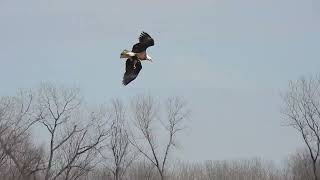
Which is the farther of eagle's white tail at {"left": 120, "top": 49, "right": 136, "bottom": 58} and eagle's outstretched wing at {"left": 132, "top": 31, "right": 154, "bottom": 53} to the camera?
eagle's outstretched wing at {"left": 132, "top": 31, "right": 154, "bottom": 53}

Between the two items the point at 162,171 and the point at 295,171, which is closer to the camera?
the point at 162,171

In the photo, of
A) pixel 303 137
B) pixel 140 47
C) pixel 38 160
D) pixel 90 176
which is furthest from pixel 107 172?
pixel 140 47

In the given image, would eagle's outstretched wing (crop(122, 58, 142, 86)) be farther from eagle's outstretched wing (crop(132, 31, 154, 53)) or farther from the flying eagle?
eagle's outstretched wing (crop(132, 31, 154, 53))

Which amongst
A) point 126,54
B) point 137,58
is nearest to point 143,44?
point 137,58

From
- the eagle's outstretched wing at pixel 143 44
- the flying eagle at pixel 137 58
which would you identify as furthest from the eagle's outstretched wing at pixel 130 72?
the eagle's outstretched wing at pixel 143 44

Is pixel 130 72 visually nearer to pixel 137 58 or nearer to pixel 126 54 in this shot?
pixel 137 58

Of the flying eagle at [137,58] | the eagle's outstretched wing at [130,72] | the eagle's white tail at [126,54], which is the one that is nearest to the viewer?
the eagle's white tail at [126,54]

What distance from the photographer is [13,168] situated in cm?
2992

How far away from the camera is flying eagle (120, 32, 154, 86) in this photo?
993 centimetres

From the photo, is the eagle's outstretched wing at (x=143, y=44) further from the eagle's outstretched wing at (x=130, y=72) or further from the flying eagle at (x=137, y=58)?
the eagle's outstretched wing at (x=130, y=72)

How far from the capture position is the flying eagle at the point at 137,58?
32.6 feet

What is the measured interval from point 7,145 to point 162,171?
1075cm

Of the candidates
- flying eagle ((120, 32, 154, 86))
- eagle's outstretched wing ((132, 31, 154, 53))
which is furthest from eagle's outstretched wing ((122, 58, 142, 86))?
eagle's outstretched wing ((132, 31, 154, 53))

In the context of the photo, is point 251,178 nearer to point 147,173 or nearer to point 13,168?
point 147,173
